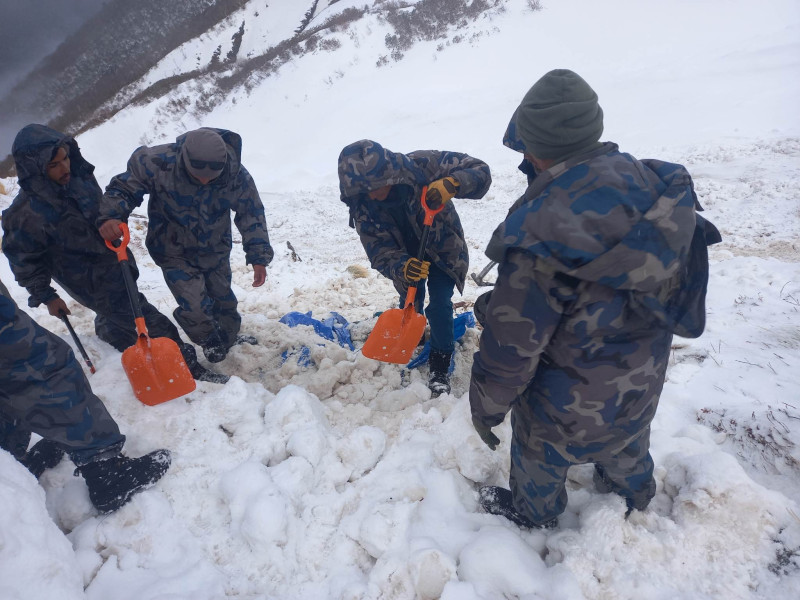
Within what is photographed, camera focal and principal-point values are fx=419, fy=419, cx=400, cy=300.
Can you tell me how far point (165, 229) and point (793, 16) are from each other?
19.1 m

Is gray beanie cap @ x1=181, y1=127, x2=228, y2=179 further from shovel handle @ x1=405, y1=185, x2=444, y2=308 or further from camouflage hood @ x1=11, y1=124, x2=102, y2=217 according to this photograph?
shovel handle @ x1=405, y1=185, x2=444, y2=308

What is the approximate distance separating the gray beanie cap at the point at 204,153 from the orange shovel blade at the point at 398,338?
1386mm

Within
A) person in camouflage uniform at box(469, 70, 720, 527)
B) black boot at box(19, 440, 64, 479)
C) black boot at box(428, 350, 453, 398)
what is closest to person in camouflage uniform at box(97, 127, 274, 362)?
black boot at box(19, 440, 64, 479)

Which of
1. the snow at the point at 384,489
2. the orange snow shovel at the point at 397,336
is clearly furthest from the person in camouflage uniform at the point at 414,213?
the snow at the point at 384,489

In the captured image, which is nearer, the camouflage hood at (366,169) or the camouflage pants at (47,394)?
the camouflage pants at (47,394)

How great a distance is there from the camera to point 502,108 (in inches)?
488

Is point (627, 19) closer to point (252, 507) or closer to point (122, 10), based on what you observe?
point (252, 507)

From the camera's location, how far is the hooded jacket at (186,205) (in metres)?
2.64

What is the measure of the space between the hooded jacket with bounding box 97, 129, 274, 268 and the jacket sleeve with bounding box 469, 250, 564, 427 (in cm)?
220

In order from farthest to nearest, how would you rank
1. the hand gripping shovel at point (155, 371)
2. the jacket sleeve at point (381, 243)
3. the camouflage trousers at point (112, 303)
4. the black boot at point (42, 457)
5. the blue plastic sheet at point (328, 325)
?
the blue plastic sheet at point (328, 325) < the camouflage trousers at point (112, 303) < the jacket sleeve at point (381, 243) < the hand gripping shovel at point (155, 371) < the black boot at point (42, 457)

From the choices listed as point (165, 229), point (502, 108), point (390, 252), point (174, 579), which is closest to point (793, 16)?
point (502, 108)

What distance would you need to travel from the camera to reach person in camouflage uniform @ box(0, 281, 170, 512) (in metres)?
1.68

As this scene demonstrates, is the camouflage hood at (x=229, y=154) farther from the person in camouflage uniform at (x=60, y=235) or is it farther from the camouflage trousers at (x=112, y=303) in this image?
the camouflage trousers at (x=112, y=303)

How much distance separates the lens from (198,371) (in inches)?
115
